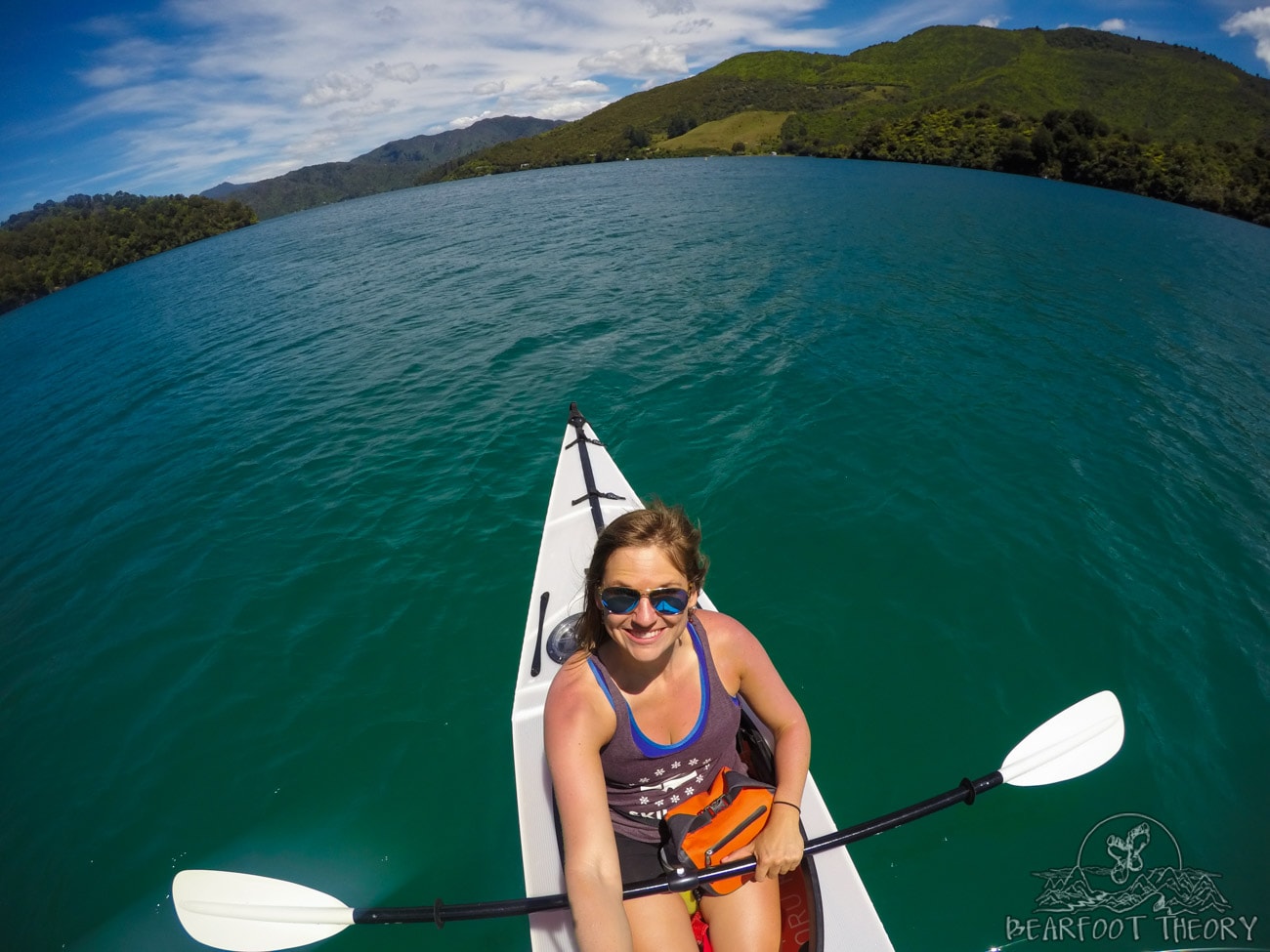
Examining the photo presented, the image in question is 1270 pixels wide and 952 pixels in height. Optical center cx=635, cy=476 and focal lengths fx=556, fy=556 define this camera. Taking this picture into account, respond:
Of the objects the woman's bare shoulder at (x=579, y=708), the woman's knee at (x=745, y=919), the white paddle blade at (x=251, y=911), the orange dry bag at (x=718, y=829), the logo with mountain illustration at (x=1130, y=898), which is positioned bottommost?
the logo with mountain illustration at (x=1130, y=898)

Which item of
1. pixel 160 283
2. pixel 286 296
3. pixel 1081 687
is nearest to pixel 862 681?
pixel 1081 687

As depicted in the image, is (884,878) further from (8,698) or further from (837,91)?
(837,91)

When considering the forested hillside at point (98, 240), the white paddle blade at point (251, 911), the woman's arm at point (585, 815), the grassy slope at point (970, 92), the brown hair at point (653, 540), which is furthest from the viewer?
the grassy slope at point (970, 92)

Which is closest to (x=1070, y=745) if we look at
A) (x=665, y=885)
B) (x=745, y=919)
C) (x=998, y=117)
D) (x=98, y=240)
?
(x=745, y=919)

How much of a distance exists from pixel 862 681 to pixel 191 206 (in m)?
142

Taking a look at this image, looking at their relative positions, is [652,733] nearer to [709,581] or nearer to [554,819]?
[554,819]

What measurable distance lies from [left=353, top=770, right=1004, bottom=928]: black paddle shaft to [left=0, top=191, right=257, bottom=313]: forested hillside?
89.6 metres

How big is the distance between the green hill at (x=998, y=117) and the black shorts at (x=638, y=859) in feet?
194

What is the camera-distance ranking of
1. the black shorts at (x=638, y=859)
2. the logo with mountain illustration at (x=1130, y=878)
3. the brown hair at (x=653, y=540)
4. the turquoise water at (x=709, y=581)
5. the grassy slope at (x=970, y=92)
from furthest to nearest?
the grassy slope at (x=970, y=92) < the turquoise water at (x=709, y=581) < the logo with mountain illustration at (x=1130, y=878) < the black shorts at (x=638, y=859) < the brown hair at (x=653, y=540)

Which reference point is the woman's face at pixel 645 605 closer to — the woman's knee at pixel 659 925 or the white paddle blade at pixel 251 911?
the woman's knee at pixel 659 925

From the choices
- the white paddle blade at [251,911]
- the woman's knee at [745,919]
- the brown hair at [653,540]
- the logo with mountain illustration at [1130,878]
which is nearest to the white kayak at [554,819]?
the woman's knee at [745,919]

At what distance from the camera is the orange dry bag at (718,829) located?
2932 mm

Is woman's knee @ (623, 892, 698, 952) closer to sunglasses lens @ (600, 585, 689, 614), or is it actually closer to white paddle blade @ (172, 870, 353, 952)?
sunglasses lens @ (600, 585, 689, 614)

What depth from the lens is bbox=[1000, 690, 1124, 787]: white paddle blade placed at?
4.20 m
